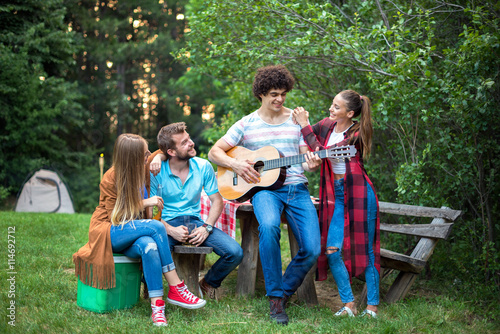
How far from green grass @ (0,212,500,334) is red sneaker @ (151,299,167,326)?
46mm

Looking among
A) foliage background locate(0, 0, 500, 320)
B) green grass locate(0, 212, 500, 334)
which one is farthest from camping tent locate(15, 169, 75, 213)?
green grass locate(0, 212, 500, 334)

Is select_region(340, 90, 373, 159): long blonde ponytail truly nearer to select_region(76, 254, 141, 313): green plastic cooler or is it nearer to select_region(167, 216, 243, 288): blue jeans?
select_region(167, 216, 243, 288): blue jeans

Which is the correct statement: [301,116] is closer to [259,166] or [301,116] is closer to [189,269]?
[259,166]

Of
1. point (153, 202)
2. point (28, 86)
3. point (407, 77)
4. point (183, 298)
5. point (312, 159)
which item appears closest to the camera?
point (183, 298)

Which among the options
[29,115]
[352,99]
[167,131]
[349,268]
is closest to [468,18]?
[352,99]

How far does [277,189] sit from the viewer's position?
12.0ft

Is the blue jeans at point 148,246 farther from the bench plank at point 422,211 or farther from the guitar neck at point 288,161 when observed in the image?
the bench plank at point 422,211

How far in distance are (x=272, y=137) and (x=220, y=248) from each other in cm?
101

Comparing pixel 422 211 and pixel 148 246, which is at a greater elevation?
pixel 422 211

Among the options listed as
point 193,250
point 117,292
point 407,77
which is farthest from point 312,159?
point 117,292

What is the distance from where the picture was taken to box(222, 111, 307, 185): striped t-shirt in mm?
3720

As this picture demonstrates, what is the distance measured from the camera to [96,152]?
16.3 meters

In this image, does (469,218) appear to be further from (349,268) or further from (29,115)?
(29,115)

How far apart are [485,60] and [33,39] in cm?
1209
